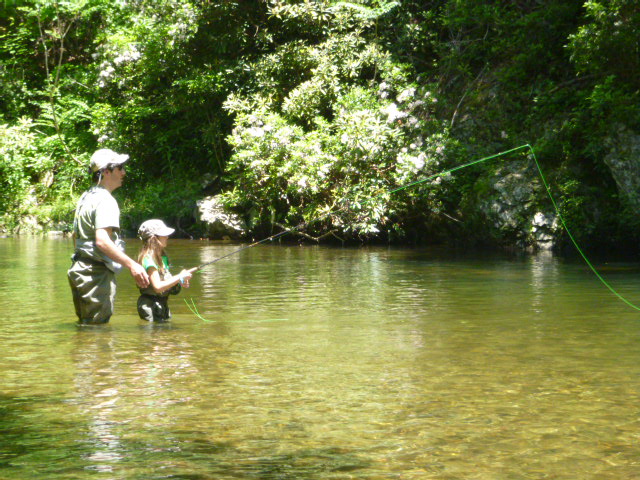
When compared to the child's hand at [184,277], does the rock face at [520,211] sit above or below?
above

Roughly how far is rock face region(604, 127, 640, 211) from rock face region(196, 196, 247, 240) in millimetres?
8947

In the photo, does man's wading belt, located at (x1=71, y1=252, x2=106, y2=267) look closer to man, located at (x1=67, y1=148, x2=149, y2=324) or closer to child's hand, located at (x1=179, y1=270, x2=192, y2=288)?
man, located at (x1=67, y1=148, x2=149, y2=324)

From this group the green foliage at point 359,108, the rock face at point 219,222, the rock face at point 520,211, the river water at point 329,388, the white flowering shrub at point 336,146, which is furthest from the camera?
the rock face at point 219,222

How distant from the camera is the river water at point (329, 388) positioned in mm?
4023

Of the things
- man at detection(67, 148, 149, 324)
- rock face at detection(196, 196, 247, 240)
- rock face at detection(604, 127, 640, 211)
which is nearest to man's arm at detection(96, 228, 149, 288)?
man at detection(67, 148, 149, 324)

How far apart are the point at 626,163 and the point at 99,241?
11037 mm

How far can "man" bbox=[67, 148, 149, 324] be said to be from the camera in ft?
22.6

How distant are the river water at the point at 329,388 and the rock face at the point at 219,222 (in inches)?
444

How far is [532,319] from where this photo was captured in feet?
27.2

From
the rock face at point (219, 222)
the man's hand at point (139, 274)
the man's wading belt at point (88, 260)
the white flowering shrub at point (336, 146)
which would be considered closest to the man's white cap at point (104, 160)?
the man's wading belt at point (88, 260)

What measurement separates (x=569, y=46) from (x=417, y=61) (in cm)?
650

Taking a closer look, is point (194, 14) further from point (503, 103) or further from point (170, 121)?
point (503, 103)

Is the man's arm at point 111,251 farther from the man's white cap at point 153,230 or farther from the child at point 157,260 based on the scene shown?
the man's white cap at point 153,230

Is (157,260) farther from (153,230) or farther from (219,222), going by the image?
(219,222)
